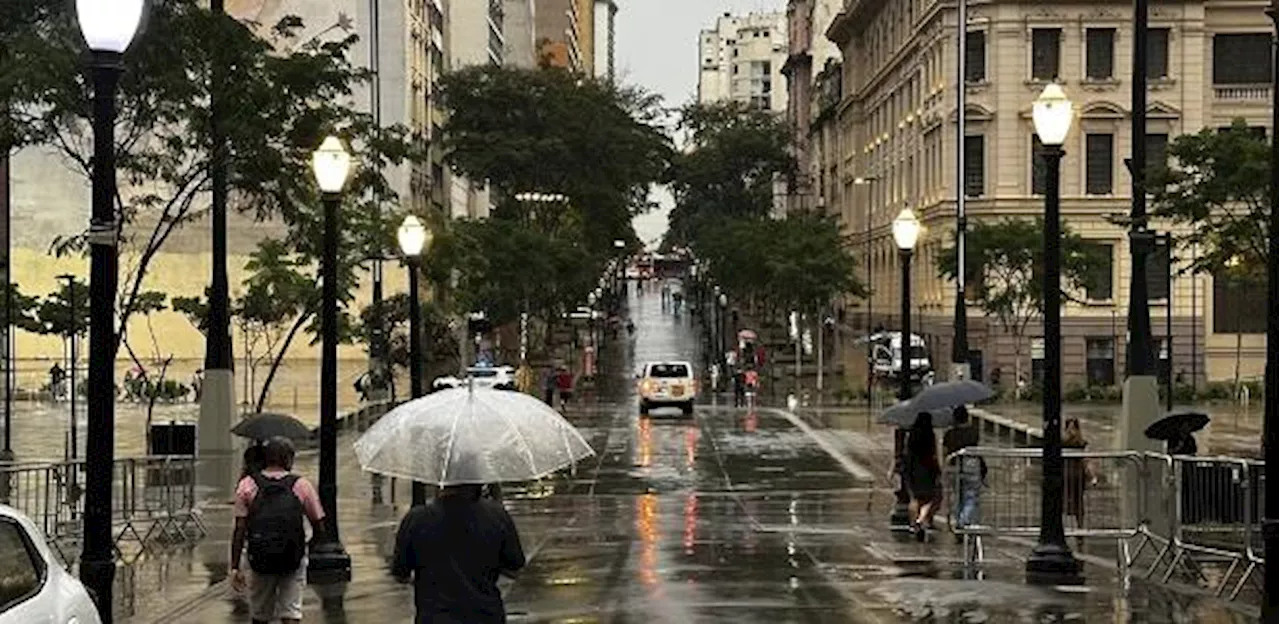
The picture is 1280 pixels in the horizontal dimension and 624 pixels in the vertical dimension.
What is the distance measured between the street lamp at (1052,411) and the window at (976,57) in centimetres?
5684

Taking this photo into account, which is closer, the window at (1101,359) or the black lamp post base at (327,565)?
the black lamp post base at (327,565)

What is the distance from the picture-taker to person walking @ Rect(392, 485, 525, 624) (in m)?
9.52

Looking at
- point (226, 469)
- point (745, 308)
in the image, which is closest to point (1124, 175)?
point (226, 469)

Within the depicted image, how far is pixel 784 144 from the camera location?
149875 millimetres

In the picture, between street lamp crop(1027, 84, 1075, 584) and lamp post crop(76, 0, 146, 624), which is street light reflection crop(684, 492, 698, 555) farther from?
lamp post crop(76, 0, 146, 624)

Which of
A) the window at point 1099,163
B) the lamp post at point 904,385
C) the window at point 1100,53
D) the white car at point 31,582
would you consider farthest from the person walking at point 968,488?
the window at point 1100,53

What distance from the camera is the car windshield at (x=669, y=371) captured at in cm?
6081

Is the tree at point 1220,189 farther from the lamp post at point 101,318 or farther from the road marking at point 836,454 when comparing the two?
the lamp post at point 101,318

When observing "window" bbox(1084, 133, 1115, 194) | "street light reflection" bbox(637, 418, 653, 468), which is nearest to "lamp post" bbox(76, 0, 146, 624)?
"street light reflection" bbox(637, 418, 653, 468)

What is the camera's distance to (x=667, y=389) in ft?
196

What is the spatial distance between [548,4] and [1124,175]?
387ft

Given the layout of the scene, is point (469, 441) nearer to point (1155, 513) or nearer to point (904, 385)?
point (1155, 513)

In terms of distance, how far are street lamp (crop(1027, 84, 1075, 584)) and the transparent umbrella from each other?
29.6 ft

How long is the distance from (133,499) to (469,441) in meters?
14.8
